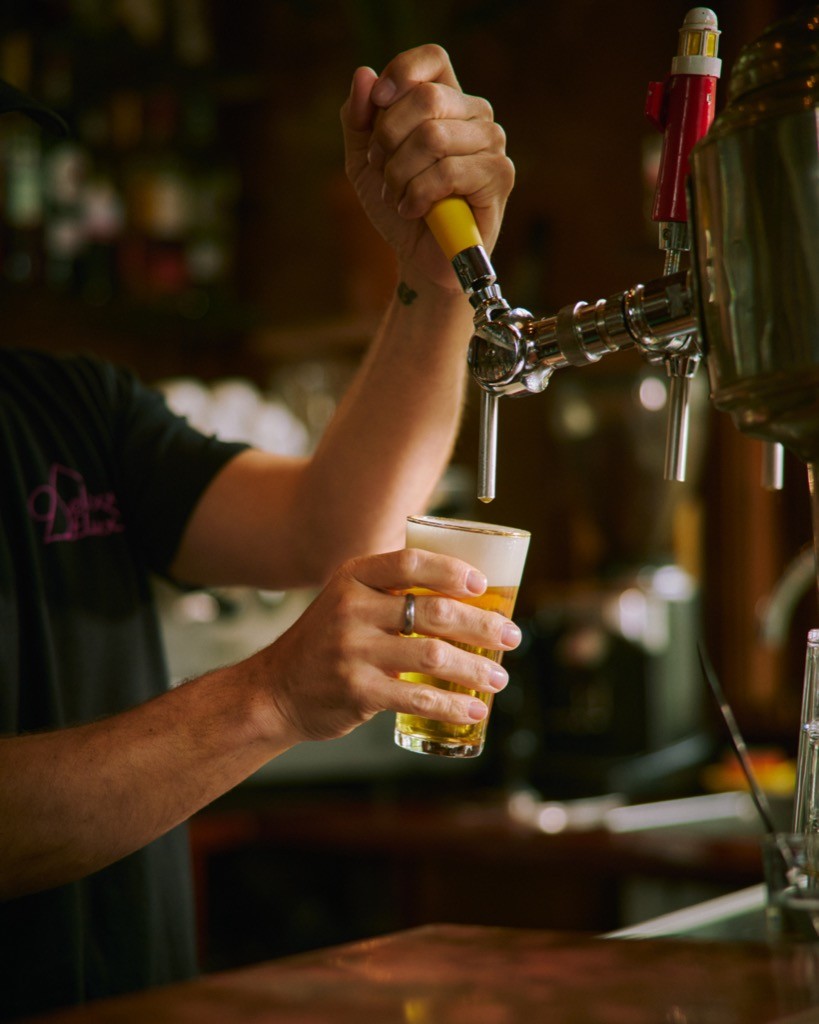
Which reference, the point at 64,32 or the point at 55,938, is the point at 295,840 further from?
the point at 64,32

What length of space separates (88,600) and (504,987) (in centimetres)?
78

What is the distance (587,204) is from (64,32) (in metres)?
1.33

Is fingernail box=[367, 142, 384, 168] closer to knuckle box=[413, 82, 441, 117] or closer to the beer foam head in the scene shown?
knuckle box=[413, 82, 441, 117]

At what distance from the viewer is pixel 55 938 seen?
3.89 ft

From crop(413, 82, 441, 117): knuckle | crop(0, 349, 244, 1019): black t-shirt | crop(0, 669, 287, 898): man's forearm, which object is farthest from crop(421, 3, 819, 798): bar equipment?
crop(0, 349, 244, 1019): black t-shirt

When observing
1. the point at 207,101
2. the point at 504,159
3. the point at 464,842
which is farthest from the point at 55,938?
the point at 207,101

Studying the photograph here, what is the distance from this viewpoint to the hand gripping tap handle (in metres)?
0.88

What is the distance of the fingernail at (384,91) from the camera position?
40.0 inches

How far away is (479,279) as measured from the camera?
892 millimetres

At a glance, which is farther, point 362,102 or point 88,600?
point 88,600

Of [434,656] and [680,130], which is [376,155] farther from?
[434,656]

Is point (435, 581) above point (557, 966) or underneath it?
above

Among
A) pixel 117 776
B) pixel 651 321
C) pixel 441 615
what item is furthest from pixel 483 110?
pixel 117 776

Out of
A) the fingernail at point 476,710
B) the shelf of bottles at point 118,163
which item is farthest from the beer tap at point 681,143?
the shelf of bottles at point 118,163
